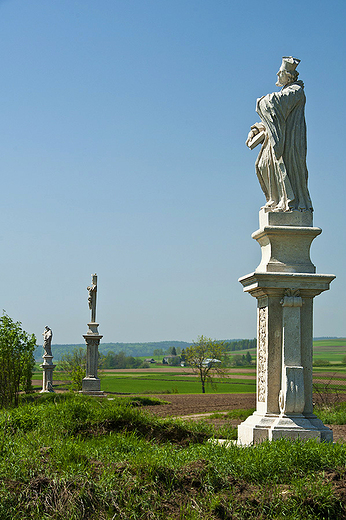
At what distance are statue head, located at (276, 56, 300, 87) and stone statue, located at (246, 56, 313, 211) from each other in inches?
2.4

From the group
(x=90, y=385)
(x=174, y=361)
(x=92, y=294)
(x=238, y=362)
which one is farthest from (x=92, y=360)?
(x=174, y=361)

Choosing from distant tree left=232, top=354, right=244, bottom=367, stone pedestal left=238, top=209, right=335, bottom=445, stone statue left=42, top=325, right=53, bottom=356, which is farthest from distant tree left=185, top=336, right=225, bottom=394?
distant tree left=232, top=354, right=244, bottom=367

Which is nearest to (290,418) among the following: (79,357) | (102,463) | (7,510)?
(102,463)

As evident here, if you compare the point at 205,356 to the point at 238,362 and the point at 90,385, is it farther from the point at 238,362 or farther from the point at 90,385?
the point at 238,362

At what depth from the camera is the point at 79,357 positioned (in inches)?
1623

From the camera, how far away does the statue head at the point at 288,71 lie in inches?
331

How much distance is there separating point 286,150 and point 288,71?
123 centimetres

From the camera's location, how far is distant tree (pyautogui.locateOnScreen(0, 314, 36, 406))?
1510 cm

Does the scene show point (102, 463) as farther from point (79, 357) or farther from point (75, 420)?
point (79, 357)

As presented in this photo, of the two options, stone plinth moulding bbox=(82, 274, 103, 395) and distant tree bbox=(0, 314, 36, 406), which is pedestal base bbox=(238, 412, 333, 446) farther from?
stone plinth moulding bbox=(82, 274, 103, 395)

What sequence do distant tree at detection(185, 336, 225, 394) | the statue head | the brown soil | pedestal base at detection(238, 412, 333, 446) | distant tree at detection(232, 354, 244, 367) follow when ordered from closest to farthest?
pedestal base at detection(238, 412, 333, 446) → the statue head → the brown soil → distant tree at detection(185, 336, 225, 394) → distant tree at detection(232, 354, 244, 367)

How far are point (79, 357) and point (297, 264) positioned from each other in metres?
35.0

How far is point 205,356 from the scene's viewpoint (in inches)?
1777

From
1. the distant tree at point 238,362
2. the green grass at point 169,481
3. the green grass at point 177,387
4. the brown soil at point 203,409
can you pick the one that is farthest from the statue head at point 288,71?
the distant tree at point 238,362
